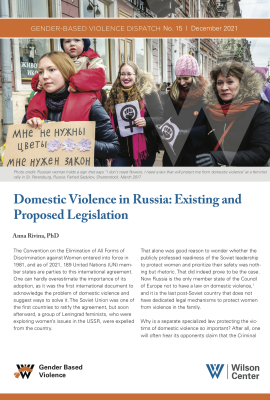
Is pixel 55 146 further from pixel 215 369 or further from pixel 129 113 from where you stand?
pixel 215 369

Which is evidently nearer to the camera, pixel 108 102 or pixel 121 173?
pixel 121 173

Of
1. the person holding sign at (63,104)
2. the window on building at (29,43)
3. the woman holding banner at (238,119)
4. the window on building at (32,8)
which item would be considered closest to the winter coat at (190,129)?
the woman holding banner at (238,119)

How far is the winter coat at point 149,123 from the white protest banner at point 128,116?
39mm

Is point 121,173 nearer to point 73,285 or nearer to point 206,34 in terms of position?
point 73,285

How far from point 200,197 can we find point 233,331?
2.24 feet

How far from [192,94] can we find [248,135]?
1.89ft

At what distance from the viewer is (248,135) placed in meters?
2.00

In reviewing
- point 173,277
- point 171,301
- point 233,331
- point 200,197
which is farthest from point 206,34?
point 233,331

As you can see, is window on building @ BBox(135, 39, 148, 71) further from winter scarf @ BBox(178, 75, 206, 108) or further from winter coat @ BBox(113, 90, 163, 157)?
winter scarf @ BBox(178, 75, 206, 108)

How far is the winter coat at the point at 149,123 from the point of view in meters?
2.71

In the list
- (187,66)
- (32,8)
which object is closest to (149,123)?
(187,66)

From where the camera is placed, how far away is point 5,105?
4.46 m

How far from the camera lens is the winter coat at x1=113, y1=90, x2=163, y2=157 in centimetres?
271

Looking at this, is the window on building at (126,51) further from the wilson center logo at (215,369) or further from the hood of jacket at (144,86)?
the wilson center logo at (215,369)
